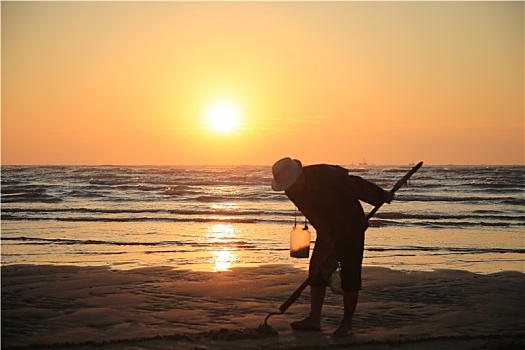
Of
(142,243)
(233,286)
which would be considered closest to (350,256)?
(233,286)

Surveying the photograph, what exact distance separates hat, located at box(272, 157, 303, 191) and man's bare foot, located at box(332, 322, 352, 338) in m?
1.34

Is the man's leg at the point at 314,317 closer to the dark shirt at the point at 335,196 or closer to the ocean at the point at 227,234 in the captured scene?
the dark shirt at the point at 335,196

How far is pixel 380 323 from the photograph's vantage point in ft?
21.8

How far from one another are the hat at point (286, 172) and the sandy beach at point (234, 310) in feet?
4.38

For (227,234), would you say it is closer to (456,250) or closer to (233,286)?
(456,250)

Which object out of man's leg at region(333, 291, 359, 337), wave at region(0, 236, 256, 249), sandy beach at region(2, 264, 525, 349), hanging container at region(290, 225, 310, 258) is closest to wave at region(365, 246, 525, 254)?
wave at region(0, 236, 256, 249)

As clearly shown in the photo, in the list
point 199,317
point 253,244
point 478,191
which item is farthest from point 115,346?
point 478,191

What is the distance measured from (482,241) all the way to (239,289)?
324 inches

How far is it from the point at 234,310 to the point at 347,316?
1.47 meters

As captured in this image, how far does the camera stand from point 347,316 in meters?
6.18

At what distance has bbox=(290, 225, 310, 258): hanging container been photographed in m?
6.64

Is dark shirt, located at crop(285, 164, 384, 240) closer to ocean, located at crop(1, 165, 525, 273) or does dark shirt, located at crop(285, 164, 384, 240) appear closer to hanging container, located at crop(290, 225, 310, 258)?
hanging container, located at crop(290, 225, 310, 258)

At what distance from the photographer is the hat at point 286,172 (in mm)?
5969

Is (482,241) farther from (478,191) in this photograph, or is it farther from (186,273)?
(478,191)
